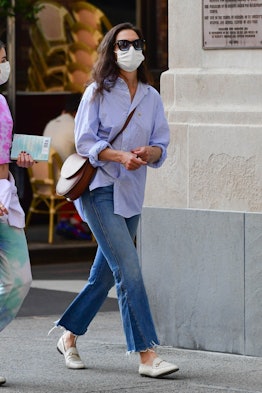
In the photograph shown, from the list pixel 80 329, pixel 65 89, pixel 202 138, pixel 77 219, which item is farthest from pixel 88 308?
pixel 65 89

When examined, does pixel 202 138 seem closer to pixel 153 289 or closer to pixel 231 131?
pixel 231 131

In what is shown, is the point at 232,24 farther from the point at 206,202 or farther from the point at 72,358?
the point at 72,358

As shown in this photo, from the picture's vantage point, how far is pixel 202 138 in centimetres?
868

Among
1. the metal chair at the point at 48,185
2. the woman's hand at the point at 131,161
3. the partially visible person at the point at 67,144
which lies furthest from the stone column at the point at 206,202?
the partially visible person at the point at 67,144

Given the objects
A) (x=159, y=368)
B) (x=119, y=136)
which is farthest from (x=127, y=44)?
(x=159, y=368)

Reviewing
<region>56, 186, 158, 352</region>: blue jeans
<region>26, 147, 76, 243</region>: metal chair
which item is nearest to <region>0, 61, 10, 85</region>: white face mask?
<region>56, 186, 158, 352</region>: blue jeans

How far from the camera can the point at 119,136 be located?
787 centimetres

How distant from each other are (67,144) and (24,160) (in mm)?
7896

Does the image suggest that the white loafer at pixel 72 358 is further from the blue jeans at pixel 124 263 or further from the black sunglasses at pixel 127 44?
the black sunglasses at pixel 127 44

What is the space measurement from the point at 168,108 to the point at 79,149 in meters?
1.22

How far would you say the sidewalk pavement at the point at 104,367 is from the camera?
7.58 meters

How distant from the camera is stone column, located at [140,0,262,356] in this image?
8.45 metres

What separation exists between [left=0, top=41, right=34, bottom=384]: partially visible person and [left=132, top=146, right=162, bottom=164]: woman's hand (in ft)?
1.90

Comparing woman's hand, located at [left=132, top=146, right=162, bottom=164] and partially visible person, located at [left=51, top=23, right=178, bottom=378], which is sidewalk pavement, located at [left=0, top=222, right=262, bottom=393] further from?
woman's hand, located at [left=132, top=146, right=162, bottom=164]
